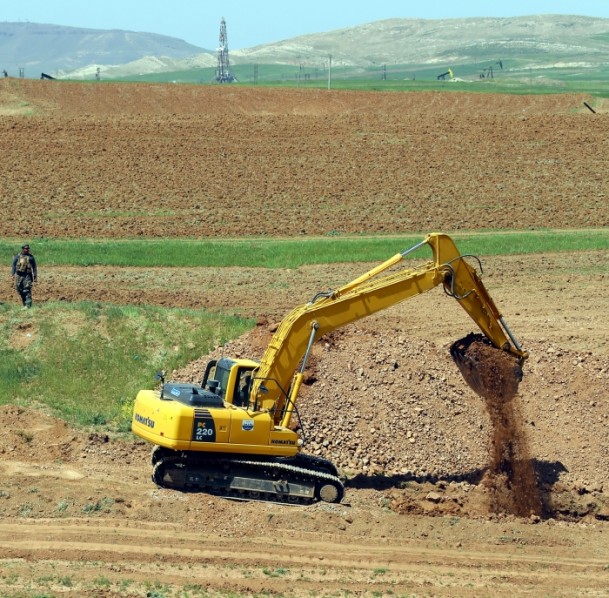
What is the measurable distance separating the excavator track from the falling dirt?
10.9 feet

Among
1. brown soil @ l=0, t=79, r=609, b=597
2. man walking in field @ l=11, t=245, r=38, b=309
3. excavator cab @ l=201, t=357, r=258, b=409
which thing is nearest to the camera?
brown soil @ l=0, t=79, r=609, b=597

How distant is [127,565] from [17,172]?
34596mm

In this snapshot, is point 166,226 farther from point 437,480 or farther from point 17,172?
point 437,480

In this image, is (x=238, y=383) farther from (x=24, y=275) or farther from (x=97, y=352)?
(x=24, y=275)

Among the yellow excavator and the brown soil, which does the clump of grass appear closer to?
the brown soil

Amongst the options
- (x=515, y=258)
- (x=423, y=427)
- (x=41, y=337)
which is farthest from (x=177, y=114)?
(x=423, y=427)

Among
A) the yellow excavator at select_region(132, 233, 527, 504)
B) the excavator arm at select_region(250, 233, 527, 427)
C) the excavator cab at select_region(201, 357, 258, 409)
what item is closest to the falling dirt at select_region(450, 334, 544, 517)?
the excavator arm at select_region(250, 233, 527, 427)

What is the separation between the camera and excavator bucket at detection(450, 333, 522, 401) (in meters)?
20.5

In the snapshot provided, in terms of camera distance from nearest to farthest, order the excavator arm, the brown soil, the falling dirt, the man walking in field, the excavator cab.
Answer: the brown soil
the excavator arm
the excavator cab
the falling dirt
the man walking in field

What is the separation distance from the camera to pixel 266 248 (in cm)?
3762

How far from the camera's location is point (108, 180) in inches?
1881

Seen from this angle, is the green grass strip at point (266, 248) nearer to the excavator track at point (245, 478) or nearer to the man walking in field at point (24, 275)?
the man walking in field at point (24, 275)

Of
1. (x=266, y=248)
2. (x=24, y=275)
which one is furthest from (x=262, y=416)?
(x=266, y=248)

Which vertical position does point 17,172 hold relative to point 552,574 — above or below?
above
